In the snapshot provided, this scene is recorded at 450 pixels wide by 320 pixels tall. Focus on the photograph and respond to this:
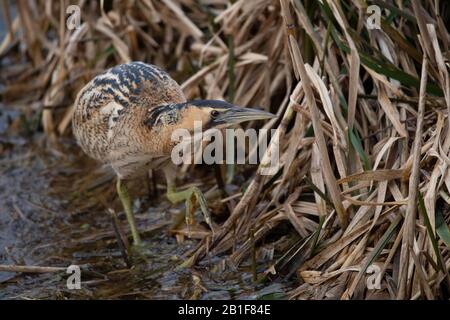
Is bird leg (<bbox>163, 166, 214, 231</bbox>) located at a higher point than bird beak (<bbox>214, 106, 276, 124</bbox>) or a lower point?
lower

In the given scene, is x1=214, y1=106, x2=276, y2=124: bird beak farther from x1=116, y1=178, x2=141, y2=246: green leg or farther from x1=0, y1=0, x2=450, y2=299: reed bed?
x1=116, y1=178, x2=141, y2=246: green leg

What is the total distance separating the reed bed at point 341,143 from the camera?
3.01m

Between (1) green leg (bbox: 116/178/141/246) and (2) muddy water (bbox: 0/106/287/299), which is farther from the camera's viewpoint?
(1) green leg (bbox: 116/178/141/246)

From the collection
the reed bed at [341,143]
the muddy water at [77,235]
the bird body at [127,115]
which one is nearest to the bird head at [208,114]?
the bird body at [127,115]

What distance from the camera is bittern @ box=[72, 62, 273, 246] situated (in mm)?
3436

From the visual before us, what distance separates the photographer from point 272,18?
4.15 meters

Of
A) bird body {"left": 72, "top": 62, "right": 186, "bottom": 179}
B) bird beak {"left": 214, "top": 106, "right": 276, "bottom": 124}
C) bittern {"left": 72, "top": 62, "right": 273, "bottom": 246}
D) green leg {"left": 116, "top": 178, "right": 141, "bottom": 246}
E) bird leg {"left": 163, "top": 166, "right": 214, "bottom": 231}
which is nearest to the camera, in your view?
bird beak {"left": 214, "top": 106, "right": 276, "bottom": 124}

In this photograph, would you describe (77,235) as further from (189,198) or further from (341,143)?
(341,143)

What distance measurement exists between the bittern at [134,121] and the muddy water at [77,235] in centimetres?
19

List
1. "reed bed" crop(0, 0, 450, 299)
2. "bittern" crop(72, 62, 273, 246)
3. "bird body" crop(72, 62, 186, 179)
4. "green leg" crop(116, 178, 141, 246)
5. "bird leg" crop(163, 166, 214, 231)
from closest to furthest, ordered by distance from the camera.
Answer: "reed bed" crop(0, 0, 450, 299) → "bird leg" crop(163, 166, 214, 231) → "bittern" crop(72, 62, 273, 246) → "bird body" crop(72, 62, 186, 179) → "green leg" crop(116, 178, 141, 246)

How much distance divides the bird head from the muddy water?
0.49m

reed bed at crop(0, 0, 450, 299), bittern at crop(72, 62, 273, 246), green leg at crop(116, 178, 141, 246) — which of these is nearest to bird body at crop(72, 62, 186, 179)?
bittern at crop(72, 62, 273, 246)

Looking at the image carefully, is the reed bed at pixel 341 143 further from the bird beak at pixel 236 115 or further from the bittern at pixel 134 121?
the bittern at pixel 134 121

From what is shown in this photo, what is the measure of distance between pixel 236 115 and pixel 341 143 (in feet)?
1.42
